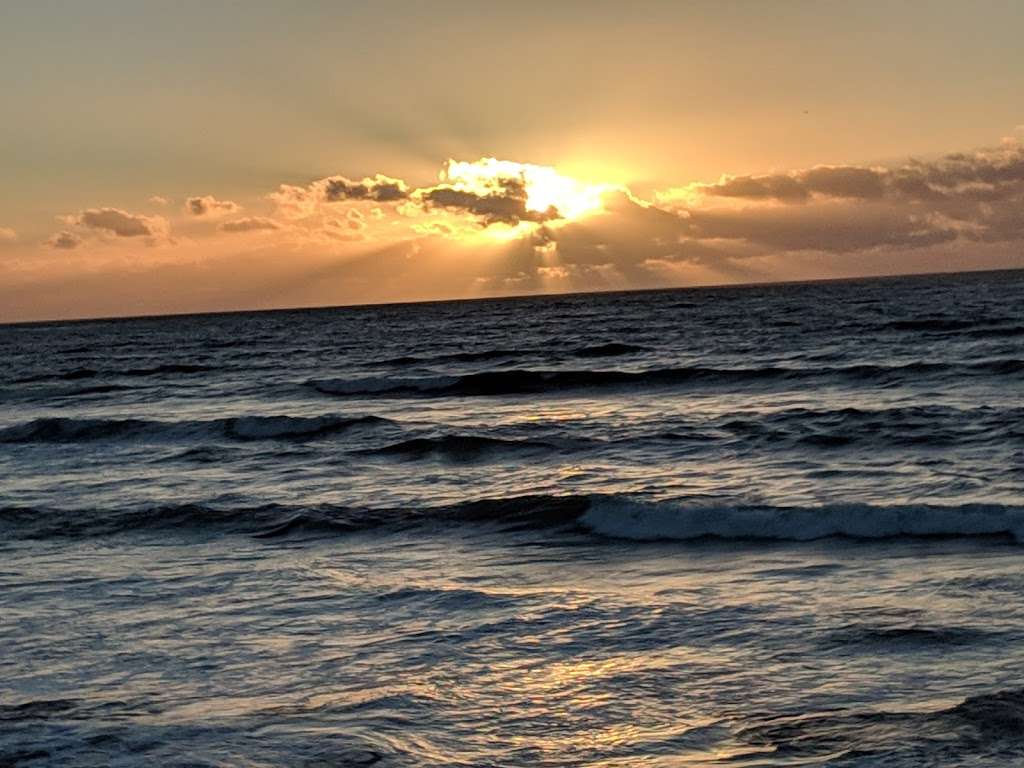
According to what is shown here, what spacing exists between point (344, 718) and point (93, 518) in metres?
10.4

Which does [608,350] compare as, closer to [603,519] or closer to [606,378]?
[606,378]

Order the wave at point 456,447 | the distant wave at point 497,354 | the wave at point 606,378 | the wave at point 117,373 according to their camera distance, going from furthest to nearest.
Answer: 1. the distant wave at point 497,354
2. the wave at point 117,373
3. the wave at point 606,378
4. the wave at point 456,447

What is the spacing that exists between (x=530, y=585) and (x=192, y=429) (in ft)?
63.3

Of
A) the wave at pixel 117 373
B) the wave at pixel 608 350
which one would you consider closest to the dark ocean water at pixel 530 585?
the wave at pixel 608 350

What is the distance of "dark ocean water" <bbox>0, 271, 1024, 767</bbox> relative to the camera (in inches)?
330

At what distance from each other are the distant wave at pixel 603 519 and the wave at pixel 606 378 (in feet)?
60.1

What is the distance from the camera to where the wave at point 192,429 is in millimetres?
29234

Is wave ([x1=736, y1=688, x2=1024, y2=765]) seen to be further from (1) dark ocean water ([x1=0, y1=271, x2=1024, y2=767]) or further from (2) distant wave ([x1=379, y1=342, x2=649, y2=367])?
(2) distant wave ([x1=379, y1=342, x2=649, y2=367])

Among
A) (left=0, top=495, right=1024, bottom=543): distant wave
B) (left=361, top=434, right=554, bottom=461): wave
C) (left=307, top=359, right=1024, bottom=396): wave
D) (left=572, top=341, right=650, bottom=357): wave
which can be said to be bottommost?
(left=0, top=495, right=1024, bottom=543): distant wave

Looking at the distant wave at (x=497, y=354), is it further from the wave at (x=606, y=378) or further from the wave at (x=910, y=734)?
the wave at (x=910, y=734)

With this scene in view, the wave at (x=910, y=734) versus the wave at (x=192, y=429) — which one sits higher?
the wave at (x=192, y=429)

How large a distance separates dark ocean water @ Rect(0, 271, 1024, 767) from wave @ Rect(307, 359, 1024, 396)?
2.44m

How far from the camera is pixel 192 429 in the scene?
30422 millimetres

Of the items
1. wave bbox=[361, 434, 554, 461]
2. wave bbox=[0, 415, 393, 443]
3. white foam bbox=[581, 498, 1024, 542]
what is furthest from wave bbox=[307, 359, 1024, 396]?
white foam bbox=[581, 498, 1024, 542]
